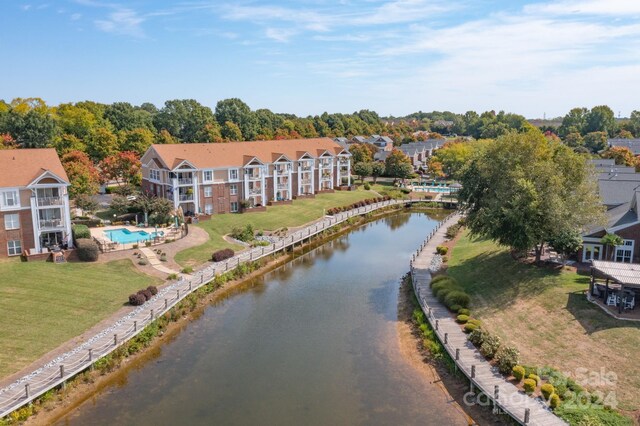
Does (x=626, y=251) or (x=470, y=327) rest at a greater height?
(x=626, y=251)

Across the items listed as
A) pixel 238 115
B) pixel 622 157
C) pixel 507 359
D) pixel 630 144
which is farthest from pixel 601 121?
pixel 507 359

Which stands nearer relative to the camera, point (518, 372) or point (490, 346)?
point (518, 372)

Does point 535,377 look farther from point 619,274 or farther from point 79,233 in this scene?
point 79,233

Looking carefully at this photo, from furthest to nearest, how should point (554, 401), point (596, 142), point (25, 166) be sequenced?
point (596, 142), point (25, 166), point (554, 401)

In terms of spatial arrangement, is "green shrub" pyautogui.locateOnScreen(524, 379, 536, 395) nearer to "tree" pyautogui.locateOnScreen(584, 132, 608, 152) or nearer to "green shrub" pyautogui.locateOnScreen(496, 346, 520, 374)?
"green shrub" pyautogui.locateOnScreen(496, 346, 520, 374)

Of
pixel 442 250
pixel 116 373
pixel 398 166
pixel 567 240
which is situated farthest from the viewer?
pixel 398 166

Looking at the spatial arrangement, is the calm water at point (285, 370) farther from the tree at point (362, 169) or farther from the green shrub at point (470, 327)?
the tree at point (362, 169)

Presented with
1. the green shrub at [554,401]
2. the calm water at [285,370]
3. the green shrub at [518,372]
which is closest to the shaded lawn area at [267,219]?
the calm water at [285,370]

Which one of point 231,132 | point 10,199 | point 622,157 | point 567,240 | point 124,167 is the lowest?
point 567,240
